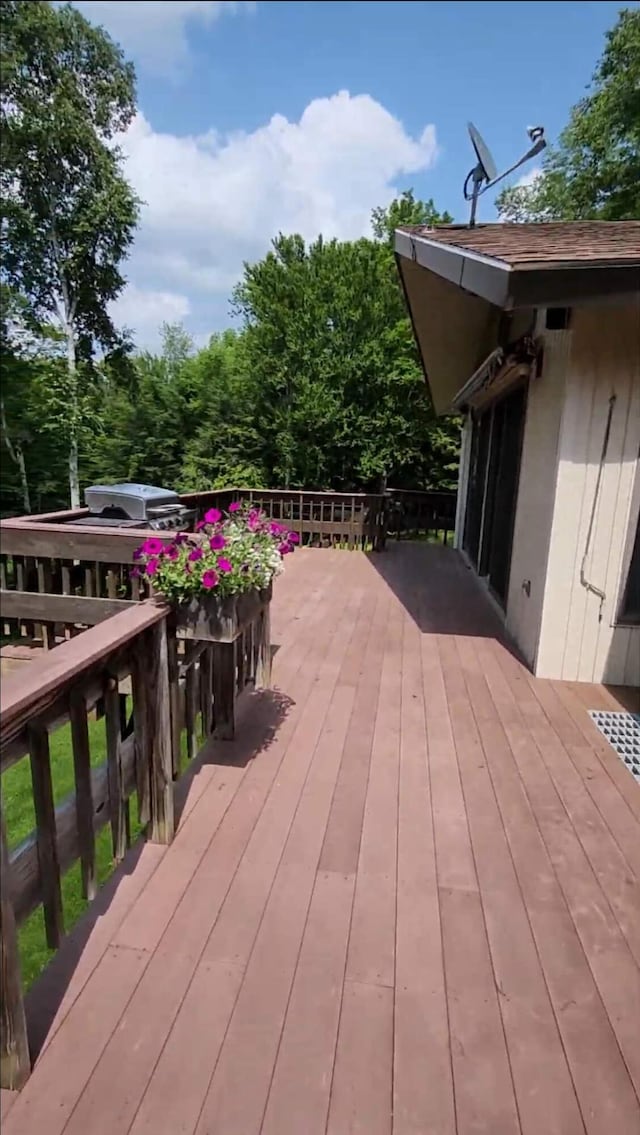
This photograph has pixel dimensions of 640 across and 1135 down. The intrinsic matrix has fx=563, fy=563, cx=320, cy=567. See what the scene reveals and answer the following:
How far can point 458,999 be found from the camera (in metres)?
1.44

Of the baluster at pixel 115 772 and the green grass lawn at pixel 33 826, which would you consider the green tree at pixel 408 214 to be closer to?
the green grass lawn at pixel 33 826

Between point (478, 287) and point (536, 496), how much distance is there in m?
1.52

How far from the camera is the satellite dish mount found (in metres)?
4.13

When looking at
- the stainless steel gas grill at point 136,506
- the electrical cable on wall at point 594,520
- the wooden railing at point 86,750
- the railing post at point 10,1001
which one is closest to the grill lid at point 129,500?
the stainless steel gas grill at point 136,506

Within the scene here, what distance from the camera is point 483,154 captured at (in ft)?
14.3

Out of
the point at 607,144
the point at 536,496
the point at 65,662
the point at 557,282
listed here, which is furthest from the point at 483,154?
the point at 607,144

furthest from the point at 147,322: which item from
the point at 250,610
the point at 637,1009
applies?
the point at 637,1009

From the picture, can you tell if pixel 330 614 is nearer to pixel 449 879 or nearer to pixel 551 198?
pixel 449 879

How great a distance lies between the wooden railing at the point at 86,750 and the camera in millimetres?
1156

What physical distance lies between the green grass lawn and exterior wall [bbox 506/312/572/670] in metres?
2.38

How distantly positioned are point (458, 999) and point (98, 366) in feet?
53.5

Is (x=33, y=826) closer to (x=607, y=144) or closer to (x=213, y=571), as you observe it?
(x=213, y=571)

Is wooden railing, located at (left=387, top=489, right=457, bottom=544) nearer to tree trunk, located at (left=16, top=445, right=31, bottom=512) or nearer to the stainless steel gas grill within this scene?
the stainless steel gas grill

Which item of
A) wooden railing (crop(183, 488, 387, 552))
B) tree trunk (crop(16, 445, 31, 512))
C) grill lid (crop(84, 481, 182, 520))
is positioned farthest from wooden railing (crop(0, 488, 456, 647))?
tree trunk (crop(16, 445, 31, 512))
